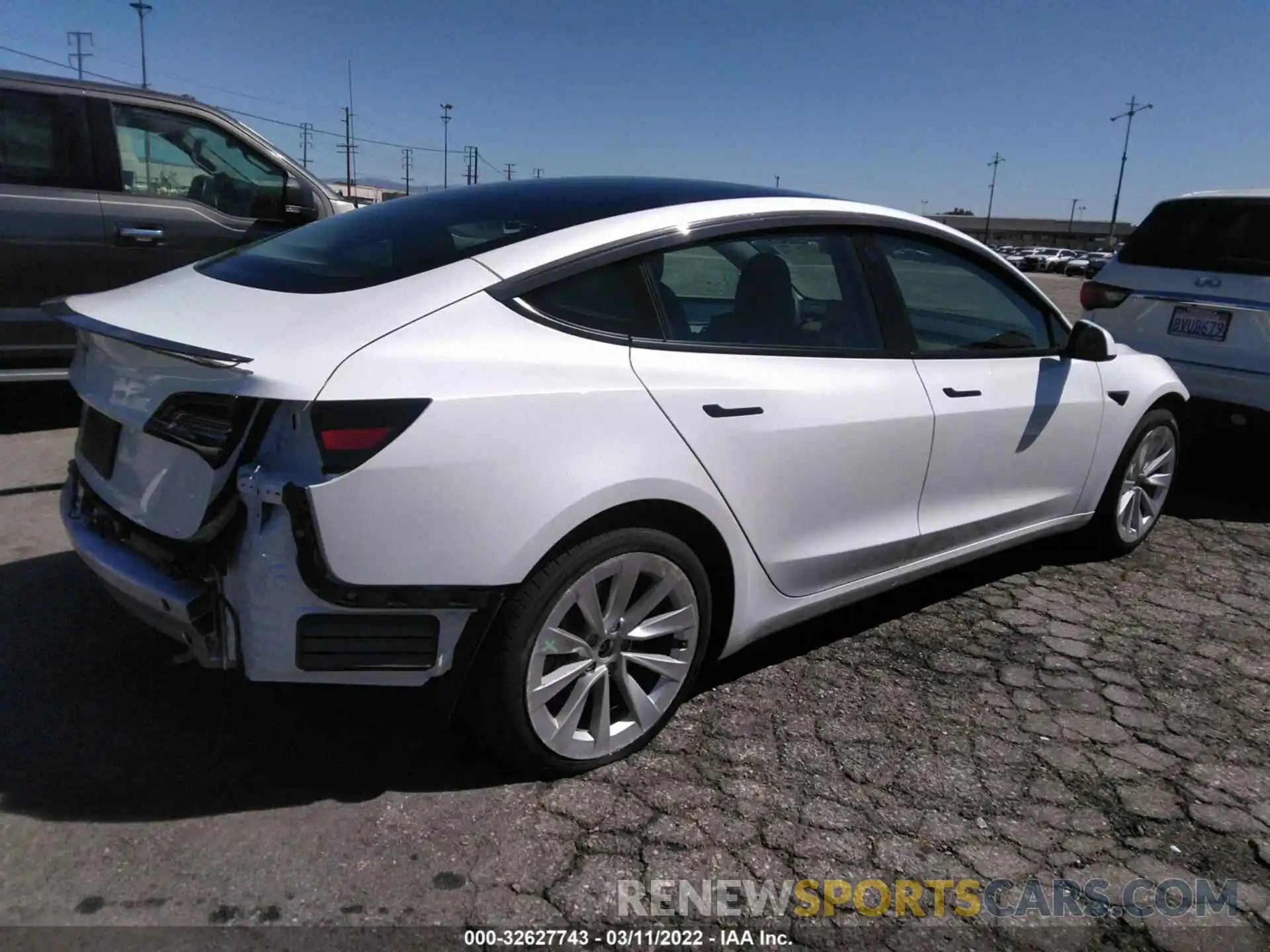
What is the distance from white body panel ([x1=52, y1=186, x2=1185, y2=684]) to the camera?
7.34 feet

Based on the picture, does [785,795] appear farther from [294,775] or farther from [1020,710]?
[294,775]

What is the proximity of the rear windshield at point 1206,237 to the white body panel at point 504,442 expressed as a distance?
3.34m

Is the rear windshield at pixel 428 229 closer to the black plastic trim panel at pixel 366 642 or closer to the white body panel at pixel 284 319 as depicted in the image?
the white body panel at pixel 284 319

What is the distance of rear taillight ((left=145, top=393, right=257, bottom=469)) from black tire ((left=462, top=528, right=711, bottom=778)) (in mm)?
739

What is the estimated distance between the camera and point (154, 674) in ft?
10.3

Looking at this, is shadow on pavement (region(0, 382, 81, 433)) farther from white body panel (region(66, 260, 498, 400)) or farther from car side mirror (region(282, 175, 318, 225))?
white body panel (region(66, 260, 498, 400))

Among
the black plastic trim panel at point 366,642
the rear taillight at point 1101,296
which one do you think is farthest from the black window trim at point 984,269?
the rear taillight at point 1101,296

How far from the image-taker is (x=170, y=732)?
283 centimetres

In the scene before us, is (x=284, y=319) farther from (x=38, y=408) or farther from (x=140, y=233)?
(x=38, y=408)

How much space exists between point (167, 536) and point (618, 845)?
1344mm

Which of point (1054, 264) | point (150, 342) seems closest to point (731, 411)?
point (150, 342)

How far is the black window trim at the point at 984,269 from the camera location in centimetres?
342

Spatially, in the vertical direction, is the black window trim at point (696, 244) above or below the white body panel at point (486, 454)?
above

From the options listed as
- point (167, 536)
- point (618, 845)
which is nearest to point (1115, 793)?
point (618, 845)
